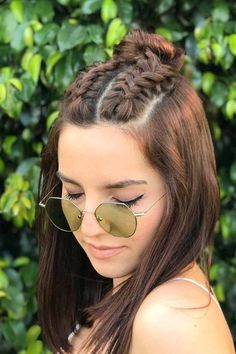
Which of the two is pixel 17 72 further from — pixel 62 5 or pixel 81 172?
pixel 81 172

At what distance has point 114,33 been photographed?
2719 millimetres

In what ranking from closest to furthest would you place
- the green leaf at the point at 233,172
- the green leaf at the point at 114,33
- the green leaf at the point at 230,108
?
1. the green leaf at the point at 114,33
2. the green leaf at the point at 230,108
3. the green leaf at the point at 233,172

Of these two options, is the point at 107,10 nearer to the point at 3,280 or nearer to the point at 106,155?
the point at 3,280

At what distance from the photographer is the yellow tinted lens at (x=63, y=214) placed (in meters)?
1.71

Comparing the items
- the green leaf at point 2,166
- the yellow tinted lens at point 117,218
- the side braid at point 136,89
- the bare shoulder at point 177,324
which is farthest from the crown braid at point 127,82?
the green leaf at point 2,166

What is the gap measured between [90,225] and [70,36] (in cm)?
127

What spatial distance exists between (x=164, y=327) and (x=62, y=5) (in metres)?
1.72

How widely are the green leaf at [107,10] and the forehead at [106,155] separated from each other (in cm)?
116

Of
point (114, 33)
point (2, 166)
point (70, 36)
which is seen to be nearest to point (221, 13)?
point (114, 33)

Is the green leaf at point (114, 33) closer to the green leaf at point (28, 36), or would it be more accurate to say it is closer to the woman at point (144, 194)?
the green leaf at point (28, 36)

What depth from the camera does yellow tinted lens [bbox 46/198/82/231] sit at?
5.62ft

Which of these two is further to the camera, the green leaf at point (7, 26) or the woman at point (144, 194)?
the green leaf at point (7, 26)

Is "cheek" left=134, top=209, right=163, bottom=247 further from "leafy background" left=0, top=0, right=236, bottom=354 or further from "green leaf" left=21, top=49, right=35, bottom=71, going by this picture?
"green leaf" left=21, top=49, right=35, bottom=71

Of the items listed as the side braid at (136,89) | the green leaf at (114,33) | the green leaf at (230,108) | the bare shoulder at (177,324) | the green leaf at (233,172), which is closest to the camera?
the bare shoulder at (177,324)
